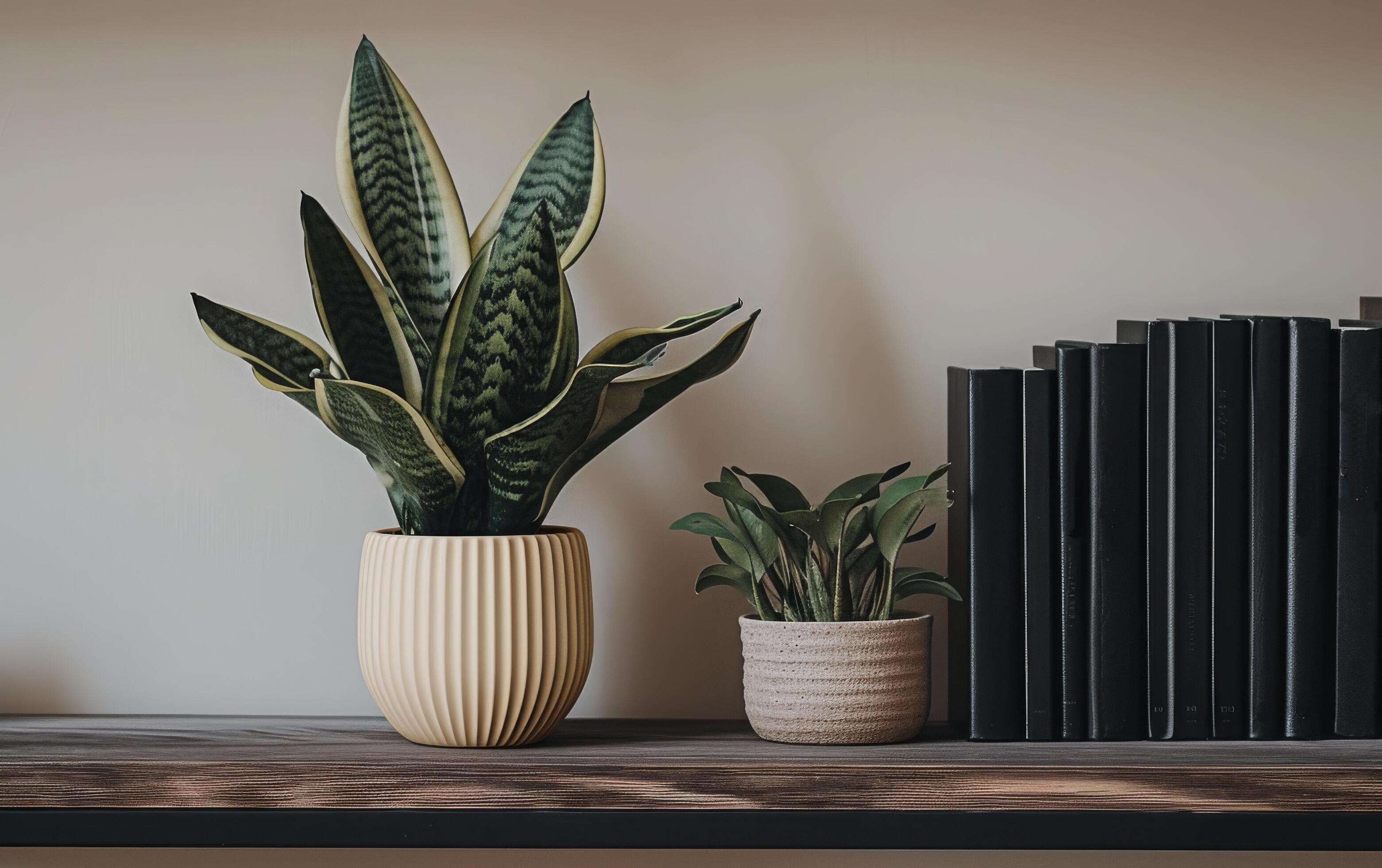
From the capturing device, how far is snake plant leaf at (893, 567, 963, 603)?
595mm

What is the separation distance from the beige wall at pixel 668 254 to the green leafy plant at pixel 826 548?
0.11 meters

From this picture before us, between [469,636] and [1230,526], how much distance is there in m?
0.41

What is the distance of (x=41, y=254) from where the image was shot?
2.37ft

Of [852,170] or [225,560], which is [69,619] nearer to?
[225,560]

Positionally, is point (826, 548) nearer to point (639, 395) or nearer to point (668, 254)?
point (639, 395)

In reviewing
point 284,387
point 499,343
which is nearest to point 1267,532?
point 499,343

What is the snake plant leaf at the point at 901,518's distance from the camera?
577mm

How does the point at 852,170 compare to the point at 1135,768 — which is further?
the point at 852,170

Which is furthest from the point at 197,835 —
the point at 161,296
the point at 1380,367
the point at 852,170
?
the point at 1380,367

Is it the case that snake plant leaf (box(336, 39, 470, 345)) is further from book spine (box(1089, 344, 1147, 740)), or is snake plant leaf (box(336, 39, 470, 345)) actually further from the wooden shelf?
book spine (box(1089, 344, 1147, 740))

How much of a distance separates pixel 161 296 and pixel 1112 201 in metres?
0.64

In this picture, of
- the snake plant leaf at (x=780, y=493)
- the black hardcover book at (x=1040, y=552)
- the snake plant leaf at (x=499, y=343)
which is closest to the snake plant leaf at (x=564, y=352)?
the snake plant leaf at (x=499, y=343)

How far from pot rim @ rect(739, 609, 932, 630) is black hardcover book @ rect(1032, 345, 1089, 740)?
7 centimetres

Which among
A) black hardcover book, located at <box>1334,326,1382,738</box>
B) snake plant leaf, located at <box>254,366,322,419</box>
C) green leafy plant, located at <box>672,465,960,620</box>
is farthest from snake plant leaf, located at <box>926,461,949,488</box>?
snake plant leaf, located at <box>254,366,322,419</box>
